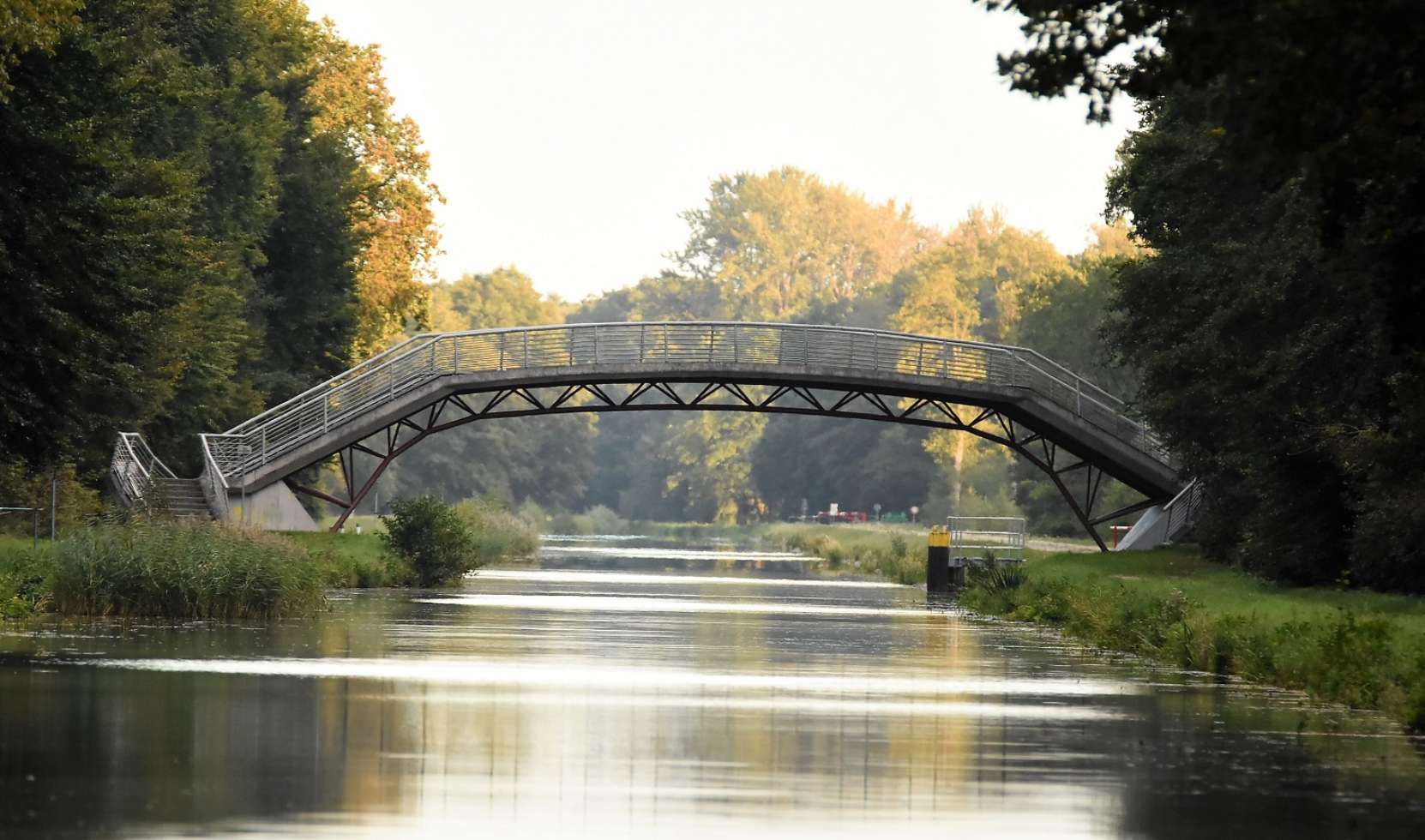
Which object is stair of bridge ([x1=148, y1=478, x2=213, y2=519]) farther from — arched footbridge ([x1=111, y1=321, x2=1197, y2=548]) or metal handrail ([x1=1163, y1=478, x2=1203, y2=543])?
metal handrail ([x1=1163, y1=478, x2=1203, y2=543])

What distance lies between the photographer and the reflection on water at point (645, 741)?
1559 centimetres

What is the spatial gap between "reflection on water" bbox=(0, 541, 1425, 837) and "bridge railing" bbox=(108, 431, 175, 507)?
22832mm

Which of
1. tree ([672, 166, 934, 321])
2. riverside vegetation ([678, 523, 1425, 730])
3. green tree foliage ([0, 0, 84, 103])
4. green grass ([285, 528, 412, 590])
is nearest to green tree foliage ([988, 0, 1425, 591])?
riverside vegetation ([678, 523, 1425, 730])

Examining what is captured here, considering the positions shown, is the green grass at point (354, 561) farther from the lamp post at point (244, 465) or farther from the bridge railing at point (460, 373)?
the bridge railing at point (460, 373)

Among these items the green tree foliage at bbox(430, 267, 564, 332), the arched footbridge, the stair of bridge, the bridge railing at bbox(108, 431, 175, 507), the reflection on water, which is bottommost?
the reflection on water

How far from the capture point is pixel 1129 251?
5261 inches

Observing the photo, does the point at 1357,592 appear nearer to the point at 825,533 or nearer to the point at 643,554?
the point at 643,554

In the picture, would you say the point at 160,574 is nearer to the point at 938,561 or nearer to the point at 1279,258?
the point at 1279,258

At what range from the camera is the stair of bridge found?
5953cm

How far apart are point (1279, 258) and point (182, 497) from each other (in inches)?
1260

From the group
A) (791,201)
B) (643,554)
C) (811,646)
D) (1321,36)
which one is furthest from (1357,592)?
(791,201)

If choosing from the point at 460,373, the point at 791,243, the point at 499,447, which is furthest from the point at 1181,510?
the point at 791,243

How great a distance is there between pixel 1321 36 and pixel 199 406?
51106 mm

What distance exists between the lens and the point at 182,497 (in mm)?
61844
